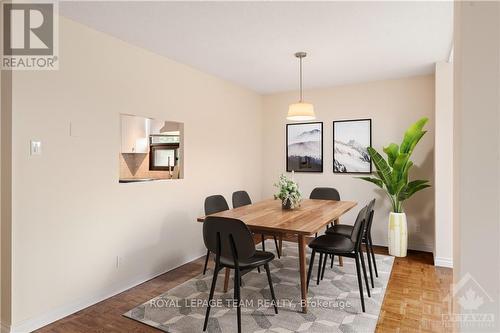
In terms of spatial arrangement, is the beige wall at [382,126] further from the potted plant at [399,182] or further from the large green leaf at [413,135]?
the large green leaf at [413,135]

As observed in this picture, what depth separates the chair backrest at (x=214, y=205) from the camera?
330 centimetres

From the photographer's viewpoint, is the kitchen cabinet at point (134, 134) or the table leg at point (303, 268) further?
the kitchen cabinet at point (134, 134)

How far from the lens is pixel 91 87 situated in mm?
2785

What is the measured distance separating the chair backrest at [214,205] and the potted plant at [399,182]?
7.14 ft

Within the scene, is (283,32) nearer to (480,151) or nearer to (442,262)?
(480,151)

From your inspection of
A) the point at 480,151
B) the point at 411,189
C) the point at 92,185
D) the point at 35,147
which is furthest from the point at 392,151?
the point at 35,147

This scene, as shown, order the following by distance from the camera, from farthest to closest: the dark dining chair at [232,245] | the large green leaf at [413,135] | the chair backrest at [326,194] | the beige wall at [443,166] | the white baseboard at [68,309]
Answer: the chair backrest at [326,194], the large green leaf at [413,135], the beige wall at [443,166], the white baseboard at [68,309], the dark dining chair at [232,245]

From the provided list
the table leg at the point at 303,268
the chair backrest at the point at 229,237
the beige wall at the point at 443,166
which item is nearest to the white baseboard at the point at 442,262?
the beige wall at the point at 443,166

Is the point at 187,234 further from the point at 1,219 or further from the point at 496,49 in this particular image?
the point at 496,49

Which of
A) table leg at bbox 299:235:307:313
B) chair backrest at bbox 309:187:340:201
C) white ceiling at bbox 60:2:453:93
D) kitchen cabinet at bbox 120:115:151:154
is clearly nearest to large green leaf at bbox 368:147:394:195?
chair backrest at bbox 309:187:340:201

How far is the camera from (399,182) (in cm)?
401

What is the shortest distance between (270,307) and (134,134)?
7.40 feet

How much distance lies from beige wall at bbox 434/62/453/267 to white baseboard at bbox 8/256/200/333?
3.51 m

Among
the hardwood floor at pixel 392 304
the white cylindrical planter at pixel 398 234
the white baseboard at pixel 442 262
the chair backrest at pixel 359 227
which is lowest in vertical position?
the hardwood floor at pixel 392 304
